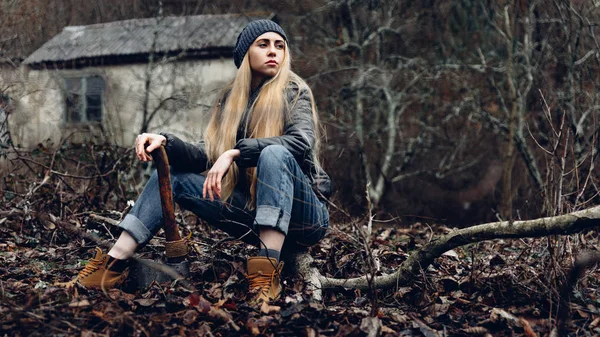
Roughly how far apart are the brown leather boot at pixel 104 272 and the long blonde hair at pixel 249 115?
662mm

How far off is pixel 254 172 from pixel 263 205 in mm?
411

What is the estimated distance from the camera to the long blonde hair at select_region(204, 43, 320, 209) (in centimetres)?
350

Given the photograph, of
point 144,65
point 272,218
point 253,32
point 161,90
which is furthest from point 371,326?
point 144,65

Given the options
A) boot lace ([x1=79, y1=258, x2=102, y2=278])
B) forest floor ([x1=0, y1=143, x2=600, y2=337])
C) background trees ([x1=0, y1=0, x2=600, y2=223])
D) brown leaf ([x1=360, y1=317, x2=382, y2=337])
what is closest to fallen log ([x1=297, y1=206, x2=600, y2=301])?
forest floor ([x1=0, y1=143, x2=600, y2=337])

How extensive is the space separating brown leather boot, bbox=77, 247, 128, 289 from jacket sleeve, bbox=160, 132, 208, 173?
61 cm

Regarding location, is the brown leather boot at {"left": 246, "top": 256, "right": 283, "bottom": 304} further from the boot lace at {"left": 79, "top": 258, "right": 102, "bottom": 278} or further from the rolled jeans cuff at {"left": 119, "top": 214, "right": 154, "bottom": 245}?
the boot lace at {"left": 79, "top": 258, "right": 102, "bottom": 278}

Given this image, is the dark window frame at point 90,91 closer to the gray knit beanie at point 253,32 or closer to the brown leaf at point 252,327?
the gray knit beanie at point 253,32

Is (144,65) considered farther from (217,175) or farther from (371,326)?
(371,326)

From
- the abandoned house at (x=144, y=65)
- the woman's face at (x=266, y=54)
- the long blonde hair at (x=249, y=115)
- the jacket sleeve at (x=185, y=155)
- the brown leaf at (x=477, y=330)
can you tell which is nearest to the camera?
the brown leaf at (x=477, y=330)

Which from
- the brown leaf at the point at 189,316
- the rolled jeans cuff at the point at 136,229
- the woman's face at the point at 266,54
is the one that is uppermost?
the woman's face at the point at 266,54

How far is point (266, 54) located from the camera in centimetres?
376

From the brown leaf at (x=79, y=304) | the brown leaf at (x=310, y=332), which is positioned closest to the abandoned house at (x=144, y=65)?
the brown leaf at (x=79, y=304)

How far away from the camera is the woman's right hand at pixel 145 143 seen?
3189 millimetres

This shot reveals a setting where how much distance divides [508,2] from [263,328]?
10.7 meters
